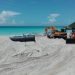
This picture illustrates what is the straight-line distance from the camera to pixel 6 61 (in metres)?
14.9

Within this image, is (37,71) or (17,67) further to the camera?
(17,67)

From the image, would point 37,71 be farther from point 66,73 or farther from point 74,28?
point 74,28

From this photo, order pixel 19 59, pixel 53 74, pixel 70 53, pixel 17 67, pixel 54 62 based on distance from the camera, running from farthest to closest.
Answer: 1. pixel 70 53
2. pixel 19 59
3. pixel 54 62
4. pixel 17 67
5. pixel 53 74

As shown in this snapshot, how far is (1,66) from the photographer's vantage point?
13.6 meters

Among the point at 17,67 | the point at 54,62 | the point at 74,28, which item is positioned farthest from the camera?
the point at 74,28

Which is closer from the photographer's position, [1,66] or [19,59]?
[1,66]

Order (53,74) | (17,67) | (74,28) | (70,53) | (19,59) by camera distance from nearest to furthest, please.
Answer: (53,74) < (17,67) < (19,59) < (70,53) < (74,28)

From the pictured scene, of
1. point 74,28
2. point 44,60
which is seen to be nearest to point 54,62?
point 44,60

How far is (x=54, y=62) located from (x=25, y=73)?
2869mm

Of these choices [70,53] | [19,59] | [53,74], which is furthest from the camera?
[70,53]

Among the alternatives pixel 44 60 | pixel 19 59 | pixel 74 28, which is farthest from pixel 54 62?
pixel 74 28

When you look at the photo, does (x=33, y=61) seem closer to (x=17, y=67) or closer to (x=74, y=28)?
(x=17, y=67)

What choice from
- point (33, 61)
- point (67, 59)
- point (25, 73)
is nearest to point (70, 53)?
point (67, 59)

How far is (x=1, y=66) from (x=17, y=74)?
6.31 ft
